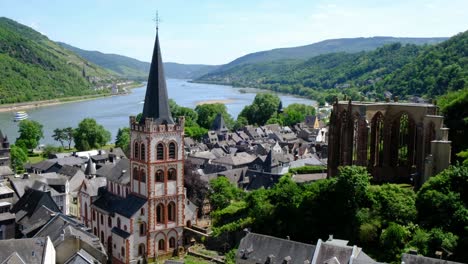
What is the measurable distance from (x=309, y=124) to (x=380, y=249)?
94962mm

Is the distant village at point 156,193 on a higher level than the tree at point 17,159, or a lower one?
higher

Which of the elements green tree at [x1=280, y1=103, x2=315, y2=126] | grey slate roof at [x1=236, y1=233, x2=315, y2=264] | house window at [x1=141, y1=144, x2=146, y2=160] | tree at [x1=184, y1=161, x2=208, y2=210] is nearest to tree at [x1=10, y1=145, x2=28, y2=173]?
tree at [x1=184, y1=161, x2=208, y2=210]

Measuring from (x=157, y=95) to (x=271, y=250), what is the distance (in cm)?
1676

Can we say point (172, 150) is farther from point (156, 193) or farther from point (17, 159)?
point (17, 159)

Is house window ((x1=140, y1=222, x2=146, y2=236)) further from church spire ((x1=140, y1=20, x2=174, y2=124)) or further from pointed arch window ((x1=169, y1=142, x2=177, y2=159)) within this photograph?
church spire ((x1=140, y1=20, x2=174, y2=124))

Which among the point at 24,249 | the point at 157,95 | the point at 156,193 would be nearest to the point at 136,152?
the point at 156,193

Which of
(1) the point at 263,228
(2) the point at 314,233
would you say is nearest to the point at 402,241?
(2) the point at 314,233

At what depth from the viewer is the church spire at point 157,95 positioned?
43.0 metres

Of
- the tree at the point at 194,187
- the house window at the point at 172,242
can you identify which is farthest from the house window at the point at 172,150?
the tree at the point at 194,187

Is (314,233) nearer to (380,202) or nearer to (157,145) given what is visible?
(380,202)

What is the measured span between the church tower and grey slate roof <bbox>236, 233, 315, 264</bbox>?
10393 millimetres

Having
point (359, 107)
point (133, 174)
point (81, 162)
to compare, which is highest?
point (359, 107)

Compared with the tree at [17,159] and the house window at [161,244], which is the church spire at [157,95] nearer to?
the house window at [161,244]

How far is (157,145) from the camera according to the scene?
4259 cm
